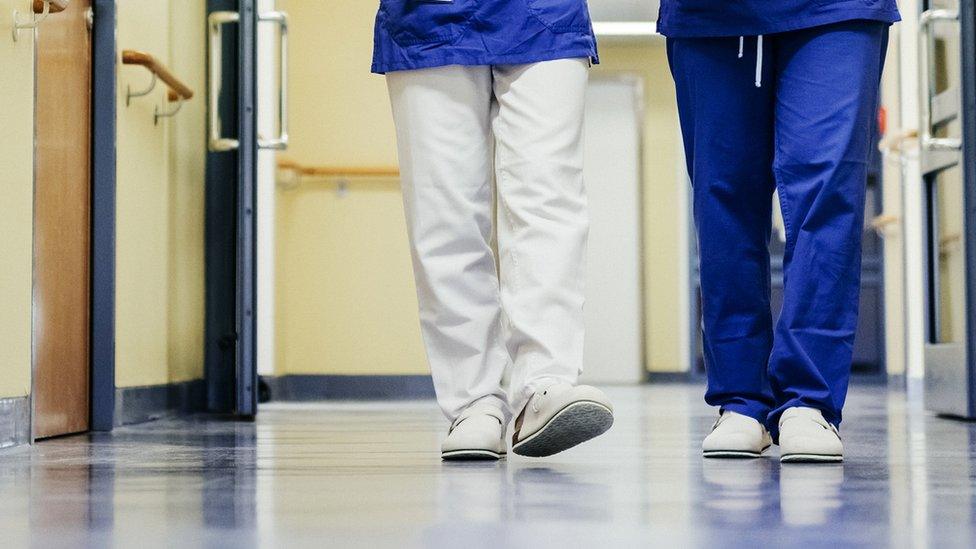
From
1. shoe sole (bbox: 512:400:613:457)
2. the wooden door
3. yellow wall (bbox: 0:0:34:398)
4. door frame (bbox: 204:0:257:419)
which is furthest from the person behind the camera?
door frame (bbox: 204:0:257:419)

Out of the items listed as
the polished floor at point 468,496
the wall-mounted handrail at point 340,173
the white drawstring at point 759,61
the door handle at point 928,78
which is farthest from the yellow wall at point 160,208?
the door handle at point 928,78

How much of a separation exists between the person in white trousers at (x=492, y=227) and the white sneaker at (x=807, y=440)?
27 centimetres

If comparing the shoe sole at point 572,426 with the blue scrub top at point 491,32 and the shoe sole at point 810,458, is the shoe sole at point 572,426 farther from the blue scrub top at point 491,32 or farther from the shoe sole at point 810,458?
the blue scrub top at point 491,32

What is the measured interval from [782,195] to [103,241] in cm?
141

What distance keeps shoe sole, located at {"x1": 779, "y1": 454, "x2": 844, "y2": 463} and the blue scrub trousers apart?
0.28 feet

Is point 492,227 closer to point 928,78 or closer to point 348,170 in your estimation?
point 928,78

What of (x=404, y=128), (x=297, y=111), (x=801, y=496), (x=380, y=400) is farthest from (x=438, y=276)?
Result: (x=297, y=111)

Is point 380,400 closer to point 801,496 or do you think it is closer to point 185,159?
point 185,159

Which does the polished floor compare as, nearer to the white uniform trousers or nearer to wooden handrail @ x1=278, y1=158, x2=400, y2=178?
the white uniform trousers

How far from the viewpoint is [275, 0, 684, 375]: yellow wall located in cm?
441

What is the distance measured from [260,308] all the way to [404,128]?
97.9 inches

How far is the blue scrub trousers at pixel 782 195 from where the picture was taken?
1.64 metres

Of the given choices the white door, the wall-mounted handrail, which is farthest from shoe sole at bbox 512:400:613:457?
the white door

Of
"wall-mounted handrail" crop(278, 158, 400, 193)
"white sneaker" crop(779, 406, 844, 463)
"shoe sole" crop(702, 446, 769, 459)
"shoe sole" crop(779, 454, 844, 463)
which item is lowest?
"shoe sole" crop(702, 446, 769, 459)
